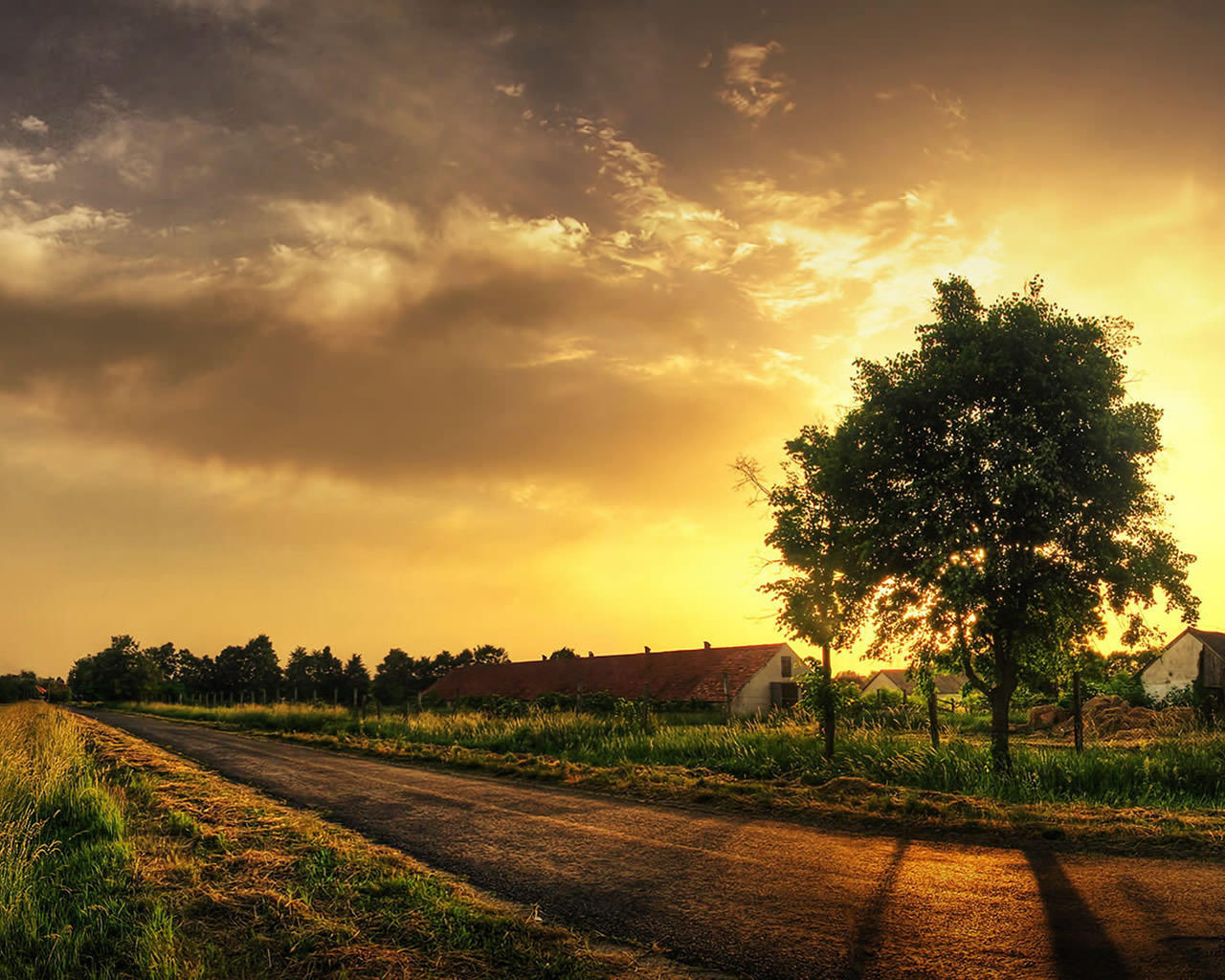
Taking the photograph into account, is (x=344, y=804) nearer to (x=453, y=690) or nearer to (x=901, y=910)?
(x=901, y=910)

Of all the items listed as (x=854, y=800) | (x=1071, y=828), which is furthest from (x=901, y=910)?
(x=854, y=800)

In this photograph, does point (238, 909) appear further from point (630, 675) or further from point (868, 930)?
point (630, 675)

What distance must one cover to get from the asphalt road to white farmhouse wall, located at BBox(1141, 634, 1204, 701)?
150ft

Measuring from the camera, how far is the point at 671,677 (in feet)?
173

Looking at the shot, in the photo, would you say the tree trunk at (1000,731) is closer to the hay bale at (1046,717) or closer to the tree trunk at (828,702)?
the tree trunk at (828,702)

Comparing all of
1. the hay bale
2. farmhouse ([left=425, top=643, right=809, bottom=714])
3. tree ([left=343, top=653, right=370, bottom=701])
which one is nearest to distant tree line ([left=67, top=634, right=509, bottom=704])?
tree ([left=343, top=653, right=370, bottom=701])

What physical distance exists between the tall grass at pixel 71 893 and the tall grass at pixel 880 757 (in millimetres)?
10349

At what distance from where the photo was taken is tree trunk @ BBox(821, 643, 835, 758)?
15938 millimetres

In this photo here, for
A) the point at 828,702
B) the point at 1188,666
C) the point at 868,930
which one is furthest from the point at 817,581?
the point at 1188,666

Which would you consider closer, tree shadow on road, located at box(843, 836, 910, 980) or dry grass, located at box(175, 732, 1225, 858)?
tree shadow on road, located at box(843, 836, 910, 980)

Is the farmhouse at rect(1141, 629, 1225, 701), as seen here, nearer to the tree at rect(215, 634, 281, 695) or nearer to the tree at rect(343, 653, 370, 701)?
the tree at rect(343, 653, 370, 701)

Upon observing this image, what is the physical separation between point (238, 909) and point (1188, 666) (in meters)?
52.7

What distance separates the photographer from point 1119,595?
1488cm

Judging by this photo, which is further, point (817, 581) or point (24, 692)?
point (24, 692)
